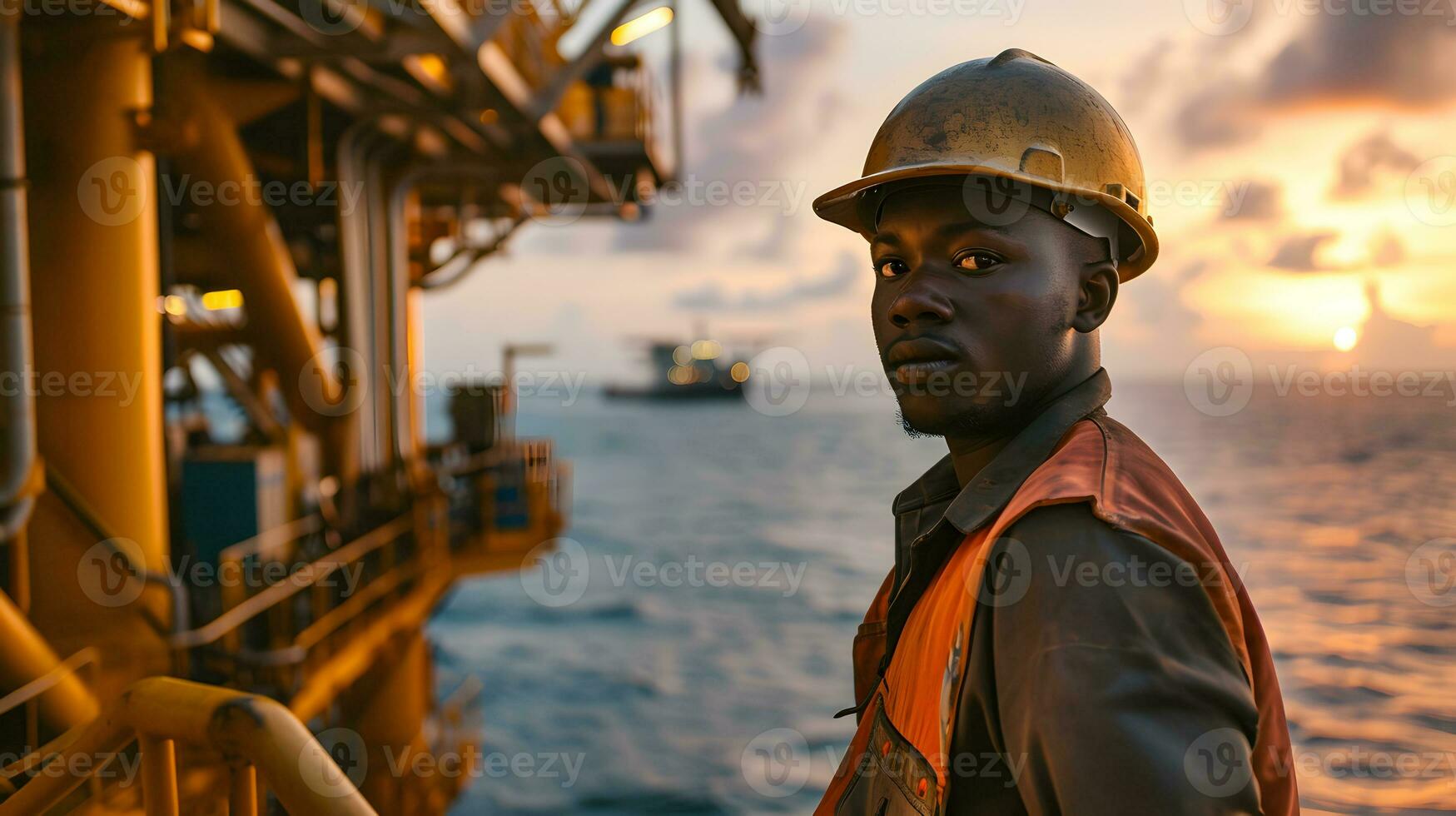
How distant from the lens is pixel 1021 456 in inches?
67.6

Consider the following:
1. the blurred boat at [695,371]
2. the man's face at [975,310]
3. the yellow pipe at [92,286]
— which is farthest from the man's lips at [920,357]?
the blurred boat at [695,371]

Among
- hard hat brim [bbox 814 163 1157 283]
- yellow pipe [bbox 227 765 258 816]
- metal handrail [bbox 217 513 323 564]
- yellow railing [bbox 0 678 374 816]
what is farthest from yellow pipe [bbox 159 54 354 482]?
hard hat brim [bbox 814 163 1157 283]

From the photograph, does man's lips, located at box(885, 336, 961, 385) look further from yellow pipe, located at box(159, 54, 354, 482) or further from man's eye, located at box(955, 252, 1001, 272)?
yellow pipe, located at box(159, 54, 354, 482)

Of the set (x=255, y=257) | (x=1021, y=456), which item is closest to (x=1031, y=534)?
(x=1021, y=456)

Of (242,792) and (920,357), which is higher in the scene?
(920,357)

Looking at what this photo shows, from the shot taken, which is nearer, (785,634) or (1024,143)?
(1024,143)

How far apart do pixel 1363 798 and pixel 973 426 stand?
21.3m

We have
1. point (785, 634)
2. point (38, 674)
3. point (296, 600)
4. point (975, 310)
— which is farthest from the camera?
point (785, 634)

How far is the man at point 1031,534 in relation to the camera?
122 cm

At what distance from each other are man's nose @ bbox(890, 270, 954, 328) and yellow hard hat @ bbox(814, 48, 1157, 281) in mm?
192

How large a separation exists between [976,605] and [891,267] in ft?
2.34

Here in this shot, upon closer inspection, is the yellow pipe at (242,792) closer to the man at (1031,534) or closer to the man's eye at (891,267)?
the man at (1031,534)

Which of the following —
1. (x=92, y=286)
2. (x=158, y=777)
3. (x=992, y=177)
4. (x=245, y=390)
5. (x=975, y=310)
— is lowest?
(x=158, y=777)

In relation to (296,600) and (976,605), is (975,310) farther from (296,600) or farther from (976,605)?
(296,600)
